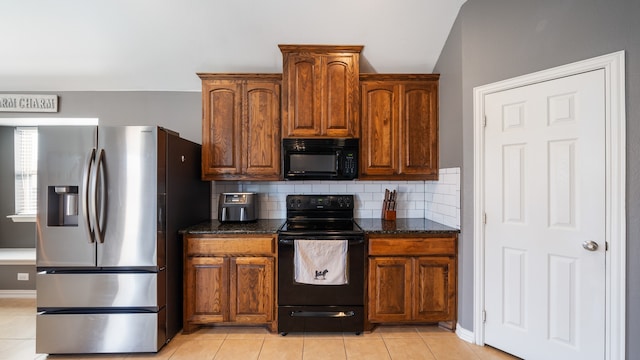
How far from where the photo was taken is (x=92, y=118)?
3033 millimetres

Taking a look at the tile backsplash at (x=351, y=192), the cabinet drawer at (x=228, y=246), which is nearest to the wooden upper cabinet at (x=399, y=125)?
the tile backsplash at (x=351, y=192)

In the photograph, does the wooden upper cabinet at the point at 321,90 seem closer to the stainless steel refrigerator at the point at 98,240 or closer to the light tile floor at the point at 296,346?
the stainless steel refrigerator at the point at 98,240

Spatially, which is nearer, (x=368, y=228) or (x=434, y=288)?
(x=434, y=288)

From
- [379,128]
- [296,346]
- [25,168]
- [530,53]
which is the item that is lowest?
[296,346]

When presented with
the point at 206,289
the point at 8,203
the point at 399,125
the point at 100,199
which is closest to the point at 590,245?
the point at 399,125

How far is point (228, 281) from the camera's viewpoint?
239 centimetres

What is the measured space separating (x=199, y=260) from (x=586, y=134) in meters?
2.93

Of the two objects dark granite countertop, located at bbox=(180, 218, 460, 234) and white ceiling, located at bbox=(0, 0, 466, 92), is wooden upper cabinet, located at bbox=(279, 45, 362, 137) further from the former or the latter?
dark granite countertop, located at bbox=(180, 218, 460, 234)

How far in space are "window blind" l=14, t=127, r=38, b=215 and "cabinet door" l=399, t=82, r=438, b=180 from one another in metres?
4.18

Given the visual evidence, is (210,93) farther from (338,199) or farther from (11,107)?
(11,107)

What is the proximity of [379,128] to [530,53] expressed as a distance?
123cm

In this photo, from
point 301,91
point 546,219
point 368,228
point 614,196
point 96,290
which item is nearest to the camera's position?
point 614,196

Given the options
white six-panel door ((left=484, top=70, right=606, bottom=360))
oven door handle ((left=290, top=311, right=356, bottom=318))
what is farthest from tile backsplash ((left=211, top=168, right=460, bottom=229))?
oven door handle ((left=290, top=311, right=356, bottom=318))

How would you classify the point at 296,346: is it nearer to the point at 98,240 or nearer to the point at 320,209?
the point at 320,209
